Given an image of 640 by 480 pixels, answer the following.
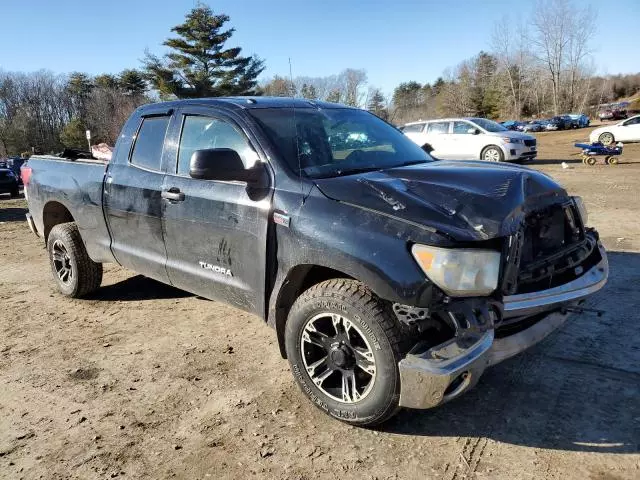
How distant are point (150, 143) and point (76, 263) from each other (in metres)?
1.67

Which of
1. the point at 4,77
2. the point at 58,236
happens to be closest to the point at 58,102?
the point at 4,77

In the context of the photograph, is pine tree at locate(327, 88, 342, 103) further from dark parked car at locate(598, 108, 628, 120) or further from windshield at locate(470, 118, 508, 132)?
dark parked car at locate(598, 108, 628, 120)

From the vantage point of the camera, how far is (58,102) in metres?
68.2

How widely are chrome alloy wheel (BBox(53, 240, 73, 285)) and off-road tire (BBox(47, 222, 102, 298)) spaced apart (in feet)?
0.08

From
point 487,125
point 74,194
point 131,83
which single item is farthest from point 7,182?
point 131,83

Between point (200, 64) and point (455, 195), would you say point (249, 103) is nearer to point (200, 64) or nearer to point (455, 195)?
point (455, 195)

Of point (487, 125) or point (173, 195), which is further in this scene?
point (487, 125)

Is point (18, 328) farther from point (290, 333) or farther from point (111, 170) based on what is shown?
point (290, 333)

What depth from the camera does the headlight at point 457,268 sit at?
2.44 m

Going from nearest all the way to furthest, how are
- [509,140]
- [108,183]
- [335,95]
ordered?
[108,183] < [335,95] < [509,140]

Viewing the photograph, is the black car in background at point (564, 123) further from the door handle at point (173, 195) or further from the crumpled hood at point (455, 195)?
the door handle at point (173, 195)

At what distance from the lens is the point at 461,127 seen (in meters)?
17.5

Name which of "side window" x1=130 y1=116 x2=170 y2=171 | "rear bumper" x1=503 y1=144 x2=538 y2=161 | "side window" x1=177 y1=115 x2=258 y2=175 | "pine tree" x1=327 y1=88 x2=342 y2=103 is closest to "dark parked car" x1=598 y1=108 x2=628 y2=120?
"rear bumper" x1=503 y1=144 x2=538 y2=161

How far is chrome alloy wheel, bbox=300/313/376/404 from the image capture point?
270 cm
